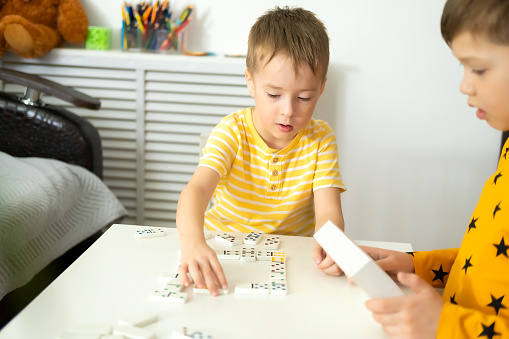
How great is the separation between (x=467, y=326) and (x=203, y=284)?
1.26 feet

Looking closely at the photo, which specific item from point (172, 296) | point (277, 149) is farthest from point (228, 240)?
point (277, 149)

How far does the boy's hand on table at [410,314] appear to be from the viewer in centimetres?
74

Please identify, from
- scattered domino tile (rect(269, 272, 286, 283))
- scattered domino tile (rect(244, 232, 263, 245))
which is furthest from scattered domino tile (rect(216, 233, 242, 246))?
scattered domino tile (rect(269, 272, 286, 283))

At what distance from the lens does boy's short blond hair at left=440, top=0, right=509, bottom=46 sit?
74cm

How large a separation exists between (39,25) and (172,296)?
1.80m

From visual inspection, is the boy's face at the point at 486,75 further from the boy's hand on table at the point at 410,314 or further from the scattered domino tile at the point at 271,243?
the scattered domino tile at the point at 271,243

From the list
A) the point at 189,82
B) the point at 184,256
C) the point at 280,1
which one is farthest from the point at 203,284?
the point at 280,1

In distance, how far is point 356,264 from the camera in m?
0.72

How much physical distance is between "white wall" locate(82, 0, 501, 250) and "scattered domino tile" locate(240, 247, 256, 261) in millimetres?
1474

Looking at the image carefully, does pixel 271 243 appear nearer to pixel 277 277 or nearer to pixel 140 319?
pixel 277 277

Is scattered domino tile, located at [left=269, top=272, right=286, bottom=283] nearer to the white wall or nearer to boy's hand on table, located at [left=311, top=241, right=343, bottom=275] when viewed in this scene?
boy's hand on table, located at [left=311, top=241, right=343, bottom=275]

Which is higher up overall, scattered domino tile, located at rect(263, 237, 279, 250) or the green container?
the green container

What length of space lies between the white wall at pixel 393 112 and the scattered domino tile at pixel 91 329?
181 centimetres

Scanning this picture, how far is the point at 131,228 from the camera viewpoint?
1122 millimetres
